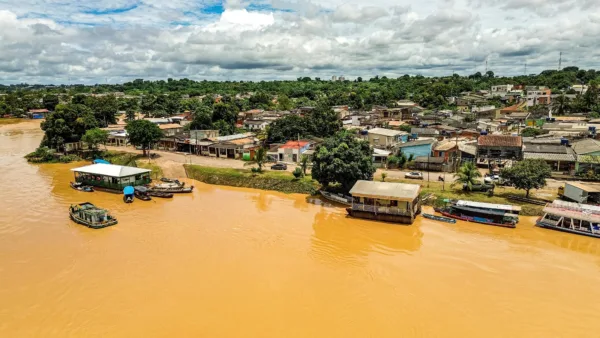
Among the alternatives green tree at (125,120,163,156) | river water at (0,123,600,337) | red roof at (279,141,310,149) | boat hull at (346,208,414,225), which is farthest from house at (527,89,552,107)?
green tree at (125,120,163,156)

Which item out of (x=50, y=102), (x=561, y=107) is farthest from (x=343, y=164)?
(x=50, y=102)

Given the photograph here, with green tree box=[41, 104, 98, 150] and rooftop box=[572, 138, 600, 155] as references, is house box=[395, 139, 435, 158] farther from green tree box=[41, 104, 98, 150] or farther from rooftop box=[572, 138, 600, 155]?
green tree box=[41, 104, 98, 150]

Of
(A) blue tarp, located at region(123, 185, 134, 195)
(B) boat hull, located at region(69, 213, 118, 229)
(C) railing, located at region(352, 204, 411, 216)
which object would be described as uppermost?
(A) blue tarp, located at region(123, 185, 134, 195)

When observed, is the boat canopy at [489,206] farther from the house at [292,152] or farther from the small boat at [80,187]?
the small boat at [80,187]

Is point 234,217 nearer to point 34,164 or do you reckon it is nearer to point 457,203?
point 457,203

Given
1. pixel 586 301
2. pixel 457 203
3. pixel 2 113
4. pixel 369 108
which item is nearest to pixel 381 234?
pixel 457 203

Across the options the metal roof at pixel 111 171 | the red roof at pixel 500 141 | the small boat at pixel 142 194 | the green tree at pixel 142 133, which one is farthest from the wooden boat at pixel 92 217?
the red roof at pixel 500 141

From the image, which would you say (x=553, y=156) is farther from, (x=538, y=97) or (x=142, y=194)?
(x=538, y=97)
